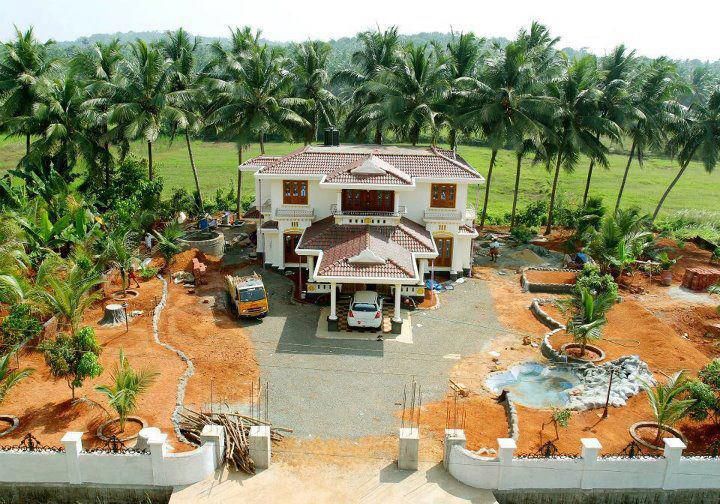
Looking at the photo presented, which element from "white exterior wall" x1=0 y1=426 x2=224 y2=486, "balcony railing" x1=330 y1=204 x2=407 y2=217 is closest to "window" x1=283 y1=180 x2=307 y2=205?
"balcony railing" x1=330 y1=204 x2=407 y2=217

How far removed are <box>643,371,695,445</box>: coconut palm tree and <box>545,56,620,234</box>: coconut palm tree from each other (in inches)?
775

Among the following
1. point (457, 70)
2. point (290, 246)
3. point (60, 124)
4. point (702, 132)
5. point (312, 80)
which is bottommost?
point (290, 246)

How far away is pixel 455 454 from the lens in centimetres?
1477

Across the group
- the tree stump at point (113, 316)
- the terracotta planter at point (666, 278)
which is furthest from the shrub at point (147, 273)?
the terracotta planter at point (666, 278)

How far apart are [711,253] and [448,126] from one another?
16662 millimetres

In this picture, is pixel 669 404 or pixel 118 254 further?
pixel 118 254

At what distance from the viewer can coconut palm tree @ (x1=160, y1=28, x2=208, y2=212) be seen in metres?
34.4

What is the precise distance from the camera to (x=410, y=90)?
36.2 metres

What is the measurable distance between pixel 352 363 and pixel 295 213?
949 centimetres

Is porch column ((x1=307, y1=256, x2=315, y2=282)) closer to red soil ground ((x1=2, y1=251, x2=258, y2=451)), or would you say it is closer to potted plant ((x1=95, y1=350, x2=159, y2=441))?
red soil ground ((x1=2, y1=251, x2=258, y2=451))

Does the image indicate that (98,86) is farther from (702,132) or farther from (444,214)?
(702,132)

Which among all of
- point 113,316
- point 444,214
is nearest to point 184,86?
point 113,316

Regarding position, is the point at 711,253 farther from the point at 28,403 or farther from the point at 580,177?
the point at 28,403

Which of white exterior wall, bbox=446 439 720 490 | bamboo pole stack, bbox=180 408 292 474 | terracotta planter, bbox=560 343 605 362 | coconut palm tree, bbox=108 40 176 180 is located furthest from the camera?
coconut palm tree, bbox=108 40 176 180
